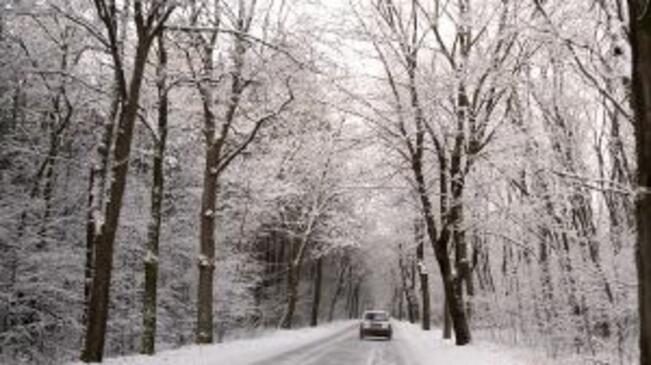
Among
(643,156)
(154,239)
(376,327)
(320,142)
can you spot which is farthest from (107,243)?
(376,327)

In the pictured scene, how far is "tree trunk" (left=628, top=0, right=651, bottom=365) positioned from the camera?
25.8ft

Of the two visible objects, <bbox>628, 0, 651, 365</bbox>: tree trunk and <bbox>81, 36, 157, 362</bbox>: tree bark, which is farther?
<bbox>81, 36, 157, 362</bbox>: tree bark

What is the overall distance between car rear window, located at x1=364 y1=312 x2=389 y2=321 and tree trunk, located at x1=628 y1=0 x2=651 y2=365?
114ft

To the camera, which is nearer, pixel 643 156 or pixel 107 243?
pixel 643 156

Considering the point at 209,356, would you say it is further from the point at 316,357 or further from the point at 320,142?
the point at 320,142

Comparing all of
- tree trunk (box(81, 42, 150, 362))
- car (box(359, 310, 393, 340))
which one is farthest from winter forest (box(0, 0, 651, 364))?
car (box(359, 310, 393, 340))

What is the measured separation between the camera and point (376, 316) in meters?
42.9

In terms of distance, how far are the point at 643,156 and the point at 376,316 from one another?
35.9m

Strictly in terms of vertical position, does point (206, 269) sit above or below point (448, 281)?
above

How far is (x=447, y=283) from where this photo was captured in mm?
26844

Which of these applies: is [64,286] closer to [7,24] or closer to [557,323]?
[7,24]

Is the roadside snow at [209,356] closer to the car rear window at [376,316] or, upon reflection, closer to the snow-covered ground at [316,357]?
the snow-covered ground at [316,357]

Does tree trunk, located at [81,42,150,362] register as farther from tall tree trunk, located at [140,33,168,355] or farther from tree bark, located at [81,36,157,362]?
tall tree trunk, located at [140,33,168,355]

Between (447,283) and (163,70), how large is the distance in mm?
12760
